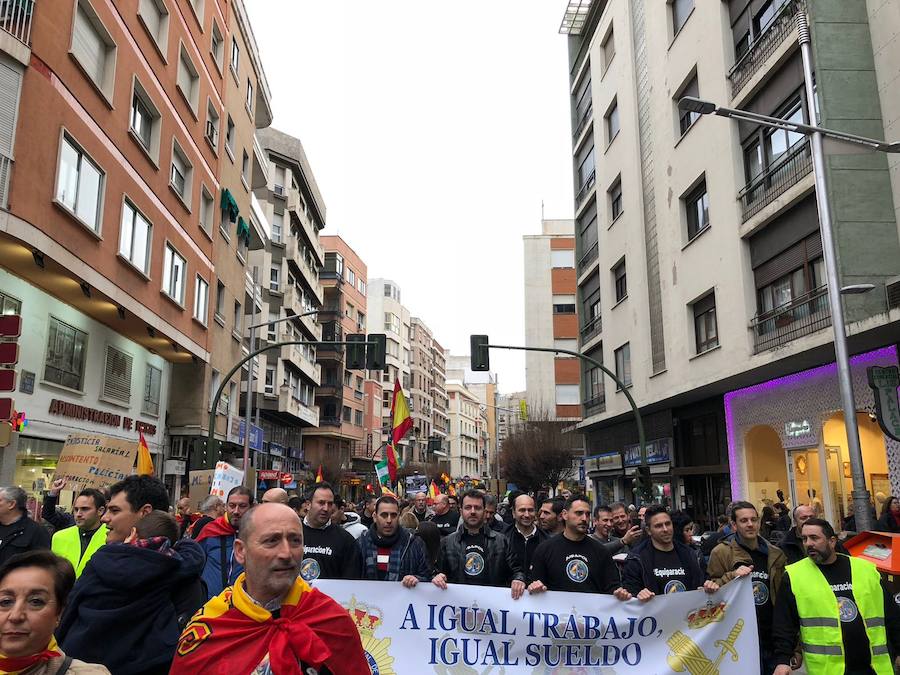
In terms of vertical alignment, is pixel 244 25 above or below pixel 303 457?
above

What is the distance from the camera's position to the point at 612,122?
33094 millimetres

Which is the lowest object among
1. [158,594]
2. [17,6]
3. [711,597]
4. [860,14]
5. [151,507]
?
[711,597]

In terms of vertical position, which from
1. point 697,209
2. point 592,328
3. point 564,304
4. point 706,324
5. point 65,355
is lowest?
point 65,355

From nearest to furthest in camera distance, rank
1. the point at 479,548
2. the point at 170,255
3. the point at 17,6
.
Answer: the point at 479,548
the point at 17,6
the point at 170,255

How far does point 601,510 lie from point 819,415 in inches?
356

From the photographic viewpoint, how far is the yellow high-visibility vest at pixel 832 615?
200 inches

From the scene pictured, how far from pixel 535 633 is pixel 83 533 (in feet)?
12.5

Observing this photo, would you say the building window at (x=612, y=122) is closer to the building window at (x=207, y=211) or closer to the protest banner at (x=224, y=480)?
the building window at (x=207, y=211)

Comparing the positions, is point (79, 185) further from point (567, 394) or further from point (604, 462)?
point (567, 394)

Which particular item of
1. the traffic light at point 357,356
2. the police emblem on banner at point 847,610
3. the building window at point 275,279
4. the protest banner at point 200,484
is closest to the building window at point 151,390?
the traffic light at point 357,356

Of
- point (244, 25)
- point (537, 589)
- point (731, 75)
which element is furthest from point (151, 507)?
point (244, 25)

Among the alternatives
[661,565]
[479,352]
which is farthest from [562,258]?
[661,565]

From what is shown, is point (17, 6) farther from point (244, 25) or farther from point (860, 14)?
point (244, 25)

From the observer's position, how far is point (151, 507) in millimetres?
4602
